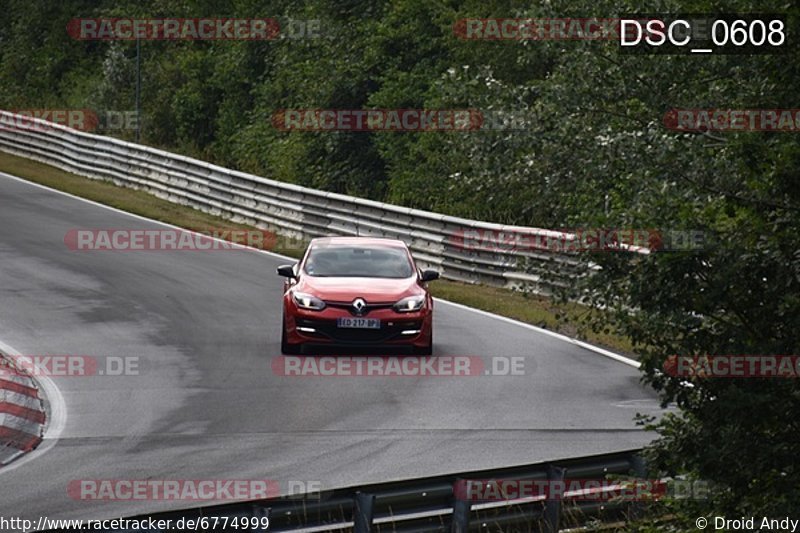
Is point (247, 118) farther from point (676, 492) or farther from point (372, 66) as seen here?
point (676, 492)

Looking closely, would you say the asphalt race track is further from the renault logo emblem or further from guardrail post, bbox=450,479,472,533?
guardrail post, bbox=450,479,472,533

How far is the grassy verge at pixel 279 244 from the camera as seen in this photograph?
838 inches

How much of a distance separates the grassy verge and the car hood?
176 centimetres

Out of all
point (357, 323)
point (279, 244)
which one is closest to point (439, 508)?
point (357, 323)

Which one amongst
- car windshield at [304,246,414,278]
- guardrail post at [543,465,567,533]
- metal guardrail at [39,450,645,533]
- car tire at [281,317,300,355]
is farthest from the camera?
car windshield at [304,246,414,278]

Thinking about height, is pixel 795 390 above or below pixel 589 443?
above

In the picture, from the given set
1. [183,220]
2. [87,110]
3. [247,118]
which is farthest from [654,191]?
[87,110]

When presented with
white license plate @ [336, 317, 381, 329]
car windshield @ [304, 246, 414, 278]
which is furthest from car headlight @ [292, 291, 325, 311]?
car windshield @ [304, 246, 414, 278]

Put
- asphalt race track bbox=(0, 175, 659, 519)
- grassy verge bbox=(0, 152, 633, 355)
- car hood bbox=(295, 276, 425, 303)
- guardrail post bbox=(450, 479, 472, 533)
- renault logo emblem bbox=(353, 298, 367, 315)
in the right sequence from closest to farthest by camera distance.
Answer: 1. guardrail post bbox=(450, 479, 472, 533)
2. asphalt race track bbox=(0, 175, 659, 519)
3. renault logo emblem bbox=(353, 298, 367, 315)
4. car hood bbox=(295, 276, 425, 303)
5. grassy verge bbox=(0, 152, 633, 355)

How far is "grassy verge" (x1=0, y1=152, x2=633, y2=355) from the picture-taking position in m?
21.3

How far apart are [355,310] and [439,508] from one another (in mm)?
8038

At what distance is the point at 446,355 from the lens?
1920 centimetres

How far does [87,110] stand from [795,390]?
3859 cm

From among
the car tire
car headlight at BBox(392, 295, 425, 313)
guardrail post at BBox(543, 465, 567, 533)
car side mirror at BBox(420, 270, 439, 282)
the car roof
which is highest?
the car roof
